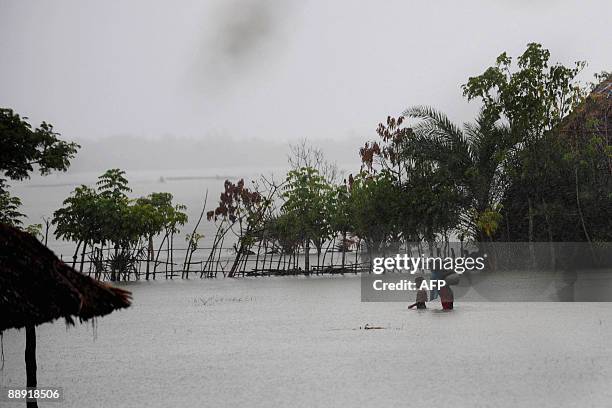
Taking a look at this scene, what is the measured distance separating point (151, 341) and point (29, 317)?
8.60 metres

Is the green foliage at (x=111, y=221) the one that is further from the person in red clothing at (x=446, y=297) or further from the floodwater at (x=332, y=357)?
the person in red clothing at (x=446, y=297)

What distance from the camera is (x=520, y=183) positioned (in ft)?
99.6

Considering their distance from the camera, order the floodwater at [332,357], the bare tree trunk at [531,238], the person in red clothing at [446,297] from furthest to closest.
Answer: the bare tree trunk at [531,238] → the person in red clothing at [446,297] → the floodwater at [332,357]

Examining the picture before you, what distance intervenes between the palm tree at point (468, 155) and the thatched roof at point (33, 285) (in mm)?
21866

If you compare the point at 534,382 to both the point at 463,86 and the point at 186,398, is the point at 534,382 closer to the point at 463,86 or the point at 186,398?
the point at 186,398

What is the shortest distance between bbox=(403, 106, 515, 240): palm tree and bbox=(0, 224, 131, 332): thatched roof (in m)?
21.9

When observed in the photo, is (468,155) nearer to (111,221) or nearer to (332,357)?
(111,221)

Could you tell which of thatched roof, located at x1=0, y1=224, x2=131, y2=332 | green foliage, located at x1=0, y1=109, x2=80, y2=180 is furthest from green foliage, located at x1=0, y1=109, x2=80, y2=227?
thatched roof, located at x1=0, y1=224, x2=131, y2=332

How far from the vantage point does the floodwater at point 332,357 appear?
1198 cm

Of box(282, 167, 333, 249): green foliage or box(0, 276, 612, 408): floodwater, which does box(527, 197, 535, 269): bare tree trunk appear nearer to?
box(0, 276, 612, 408): floodwater

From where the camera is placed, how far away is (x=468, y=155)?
3058cm

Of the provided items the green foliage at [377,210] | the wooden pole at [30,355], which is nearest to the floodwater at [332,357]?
the wooden pole at [30,355]

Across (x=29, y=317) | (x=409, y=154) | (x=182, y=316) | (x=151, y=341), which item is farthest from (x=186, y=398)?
(x=409, y=154)

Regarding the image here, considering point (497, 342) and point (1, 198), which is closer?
point (497, 342)
